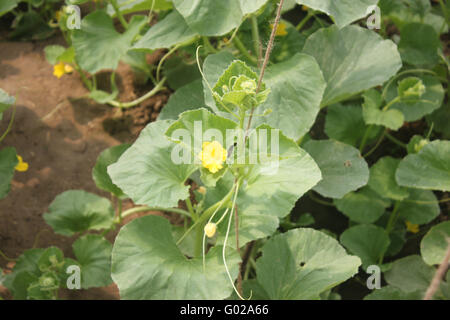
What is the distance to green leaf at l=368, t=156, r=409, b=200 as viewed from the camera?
1.59 metres

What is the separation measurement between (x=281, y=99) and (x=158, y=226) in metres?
0.50

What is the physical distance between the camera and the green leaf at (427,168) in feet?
4.76

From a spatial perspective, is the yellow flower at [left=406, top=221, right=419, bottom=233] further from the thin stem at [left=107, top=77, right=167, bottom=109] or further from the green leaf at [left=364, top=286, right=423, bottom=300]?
the thin stem at [left=107, top=77, right=167, bottom=109]

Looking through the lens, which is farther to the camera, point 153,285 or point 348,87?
point 348,87

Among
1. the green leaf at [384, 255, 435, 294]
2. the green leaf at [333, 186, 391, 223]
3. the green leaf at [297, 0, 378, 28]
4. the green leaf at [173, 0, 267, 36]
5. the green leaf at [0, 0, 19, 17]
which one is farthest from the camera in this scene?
the green leaf at [0, 0, 19, 17]

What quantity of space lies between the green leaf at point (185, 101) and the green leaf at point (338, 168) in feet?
1.34

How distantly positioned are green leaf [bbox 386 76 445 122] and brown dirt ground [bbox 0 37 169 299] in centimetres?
93

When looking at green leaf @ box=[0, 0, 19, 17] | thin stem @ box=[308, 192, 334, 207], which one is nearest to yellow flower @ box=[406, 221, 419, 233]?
thin stem @ box=[308, 192, 334, 207]

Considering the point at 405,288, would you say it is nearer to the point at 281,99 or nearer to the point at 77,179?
the point at 281,99

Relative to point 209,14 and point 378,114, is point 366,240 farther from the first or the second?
point 209,14

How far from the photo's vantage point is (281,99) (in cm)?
135

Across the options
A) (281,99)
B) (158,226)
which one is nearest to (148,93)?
(281,99)

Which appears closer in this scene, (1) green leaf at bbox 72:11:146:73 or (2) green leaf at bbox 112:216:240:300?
(2) green leaf at bbox 112:216:240:300

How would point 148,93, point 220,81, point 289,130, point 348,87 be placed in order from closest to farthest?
point 220,81, point 289,130, point 348,87, point 148,93
